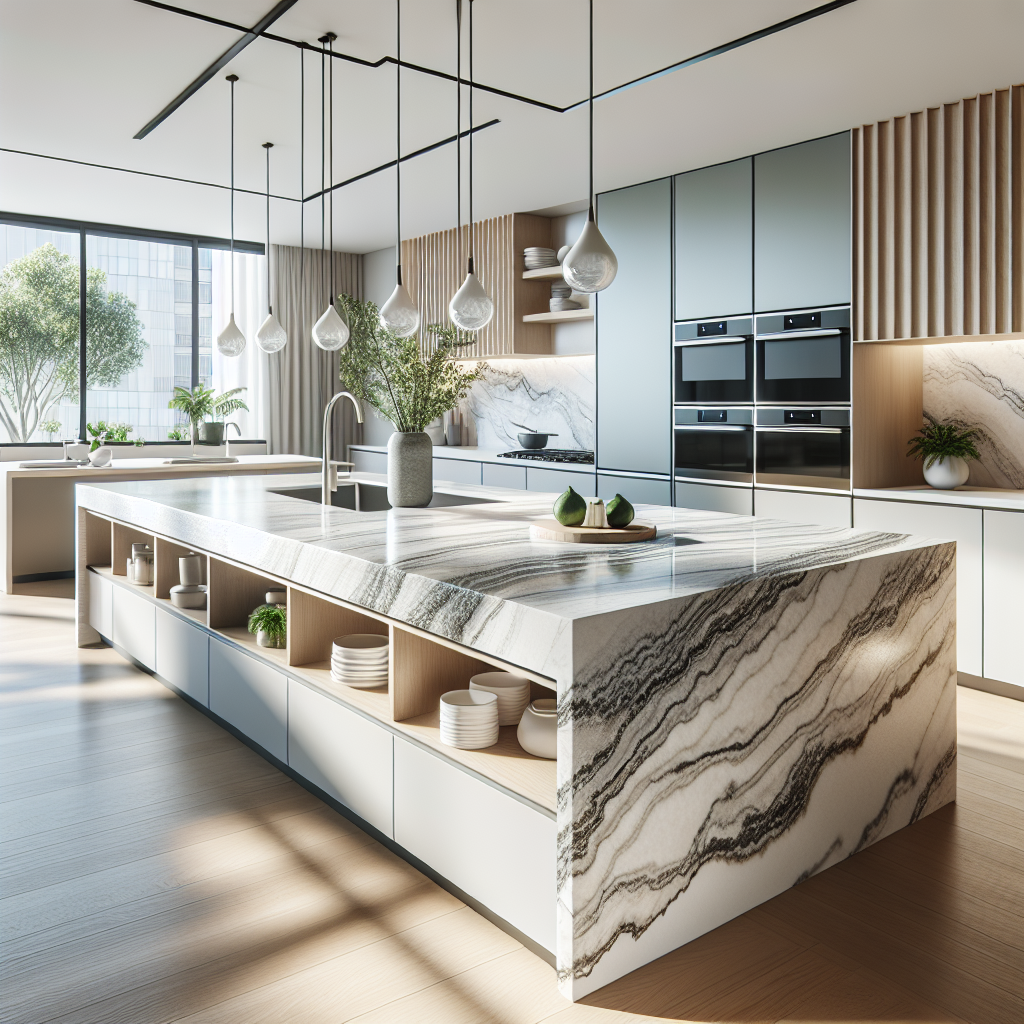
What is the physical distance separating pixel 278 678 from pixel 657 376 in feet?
10.7

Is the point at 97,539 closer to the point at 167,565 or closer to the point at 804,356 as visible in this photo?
the point at 167,565

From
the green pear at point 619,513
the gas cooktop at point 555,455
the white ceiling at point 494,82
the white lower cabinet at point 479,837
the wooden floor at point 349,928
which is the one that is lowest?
the wooden floor at point 349,928

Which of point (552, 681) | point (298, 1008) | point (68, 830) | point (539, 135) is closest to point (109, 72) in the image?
point (539, 135)

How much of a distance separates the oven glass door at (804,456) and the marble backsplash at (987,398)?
0.64 metres

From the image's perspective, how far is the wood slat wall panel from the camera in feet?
12.2

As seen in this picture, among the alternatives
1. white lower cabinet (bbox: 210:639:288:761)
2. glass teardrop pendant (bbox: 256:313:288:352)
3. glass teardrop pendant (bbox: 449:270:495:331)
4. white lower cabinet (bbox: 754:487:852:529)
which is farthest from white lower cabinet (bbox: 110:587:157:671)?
white lower cabinet (bbox: 754:487:852:529)

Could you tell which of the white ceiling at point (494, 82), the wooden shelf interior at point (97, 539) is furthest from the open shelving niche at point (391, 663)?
the white ceiling at point (494, 82)

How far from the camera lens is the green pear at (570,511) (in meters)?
2.61

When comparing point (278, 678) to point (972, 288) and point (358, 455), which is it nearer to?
point (972, 288)

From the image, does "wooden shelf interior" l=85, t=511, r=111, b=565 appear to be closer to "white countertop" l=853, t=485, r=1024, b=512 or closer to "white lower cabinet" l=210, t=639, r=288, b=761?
"white lower cabinet" l=210, t=639, r=288, b=761

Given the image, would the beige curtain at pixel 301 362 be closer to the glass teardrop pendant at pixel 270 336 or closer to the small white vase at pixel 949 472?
the glass teardrop pendant at pixel 270 336

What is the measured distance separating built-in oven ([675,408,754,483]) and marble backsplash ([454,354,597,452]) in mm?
1118

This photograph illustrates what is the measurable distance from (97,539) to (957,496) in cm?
400

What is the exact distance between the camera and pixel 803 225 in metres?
4.43
